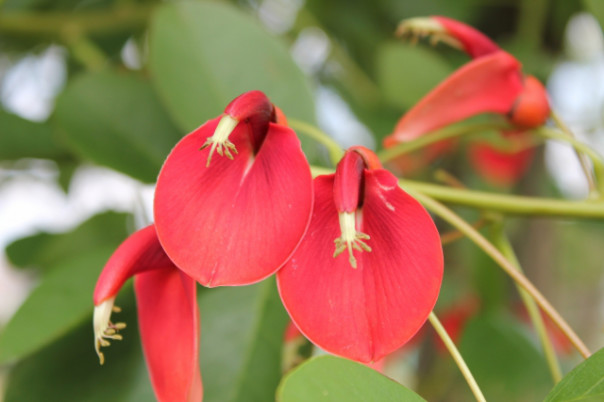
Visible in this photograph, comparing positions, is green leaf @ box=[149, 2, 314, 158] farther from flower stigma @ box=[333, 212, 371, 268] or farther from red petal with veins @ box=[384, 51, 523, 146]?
flower stigma @ box=[333, 212, 371, 268]

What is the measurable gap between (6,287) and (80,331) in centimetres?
312

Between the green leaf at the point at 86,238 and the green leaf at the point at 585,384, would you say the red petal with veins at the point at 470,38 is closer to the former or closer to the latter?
the green leaf at the point at 585,384

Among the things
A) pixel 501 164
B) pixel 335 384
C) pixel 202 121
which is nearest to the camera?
pixel 335 384

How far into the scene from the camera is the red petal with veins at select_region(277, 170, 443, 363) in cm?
29

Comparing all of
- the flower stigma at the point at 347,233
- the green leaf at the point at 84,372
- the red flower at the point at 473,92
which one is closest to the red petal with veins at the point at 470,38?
→ the red flower at the point at 473,92

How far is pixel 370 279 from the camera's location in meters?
0.30

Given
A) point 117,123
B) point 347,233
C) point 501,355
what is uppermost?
point 347,233

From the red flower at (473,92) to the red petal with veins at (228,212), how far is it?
12 centimetres

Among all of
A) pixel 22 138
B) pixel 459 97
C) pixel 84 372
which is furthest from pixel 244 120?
pixel 22 138

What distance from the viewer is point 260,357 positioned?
47 centimetres

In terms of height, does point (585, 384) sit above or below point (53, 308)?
above

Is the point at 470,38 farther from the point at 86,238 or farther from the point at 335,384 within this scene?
→ the point at 86,238

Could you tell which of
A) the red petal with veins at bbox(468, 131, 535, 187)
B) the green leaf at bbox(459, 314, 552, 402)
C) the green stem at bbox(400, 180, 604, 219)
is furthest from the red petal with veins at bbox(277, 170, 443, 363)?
the red petal with veins at bbox(468, 131, 535, 187)

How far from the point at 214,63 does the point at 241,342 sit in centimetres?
25
